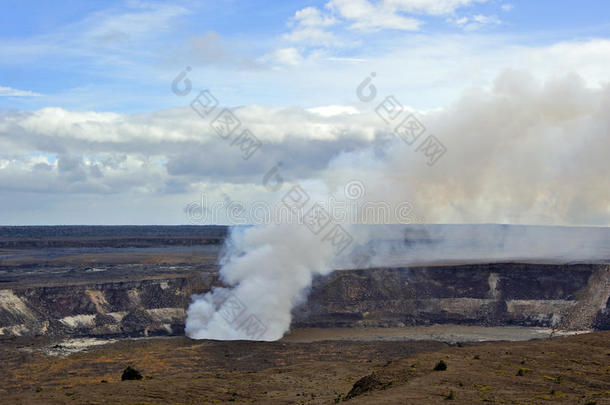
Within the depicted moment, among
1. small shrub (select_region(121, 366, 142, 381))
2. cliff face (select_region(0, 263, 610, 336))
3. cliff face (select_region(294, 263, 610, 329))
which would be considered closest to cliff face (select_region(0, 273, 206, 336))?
cliff face (select_region(0, 263, 610, 336))

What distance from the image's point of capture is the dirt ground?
40125 millimetres

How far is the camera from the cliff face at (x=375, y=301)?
82.0 metres

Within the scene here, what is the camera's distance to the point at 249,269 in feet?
281

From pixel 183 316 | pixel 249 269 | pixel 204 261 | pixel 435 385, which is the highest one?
pixel 204 261

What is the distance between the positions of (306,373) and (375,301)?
3859cm

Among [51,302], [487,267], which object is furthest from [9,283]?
[487,267]

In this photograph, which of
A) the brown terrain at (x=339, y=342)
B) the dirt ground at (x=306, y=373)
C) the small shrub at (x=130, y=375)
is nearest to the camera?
the dirt ground at (x=306, y=373)

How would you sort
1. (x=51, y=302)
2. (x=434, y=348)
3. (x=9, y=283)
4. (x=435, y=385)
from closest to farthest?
(x=435, y=385) → (x=434, y=348) → (x=51, y=302) → (x=9, y=283)

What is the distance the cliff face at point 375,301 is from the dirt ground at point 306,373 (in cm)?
1097

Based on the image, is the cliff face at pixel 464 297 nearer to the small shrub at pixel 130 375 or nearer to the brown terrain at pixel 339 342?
the brown terrain at pixel 339 342

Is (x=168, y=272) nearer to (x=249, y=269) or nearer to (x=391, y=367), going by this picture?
(x=249, y=269)

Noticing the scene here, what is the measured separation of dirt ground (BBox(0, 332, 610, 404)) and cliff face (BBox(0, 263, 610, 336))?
36.0ft

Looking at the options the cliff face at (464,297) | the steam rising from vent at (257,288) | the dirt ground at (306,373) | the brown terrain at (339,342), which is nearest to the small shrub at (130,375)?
the dirt ground at (306,373)

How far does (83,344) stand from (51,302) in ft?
57.1
